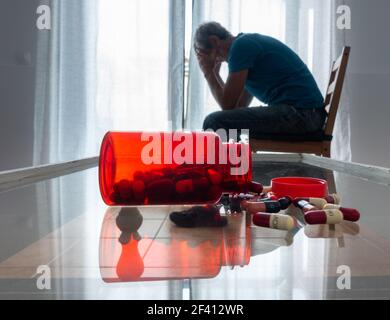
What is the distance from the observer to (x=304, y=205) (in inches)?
20.4

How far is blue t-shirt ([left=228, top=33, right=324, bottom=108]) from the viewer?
5.67ft

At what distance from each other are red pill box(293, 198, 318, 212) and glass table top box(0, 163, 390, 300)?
45mm

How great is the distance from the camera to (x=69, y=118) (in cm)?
230

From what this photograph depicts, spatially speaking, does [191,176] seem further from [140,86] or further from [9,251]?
[140,86]

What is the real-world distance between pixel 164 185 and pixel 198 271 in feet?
0.58

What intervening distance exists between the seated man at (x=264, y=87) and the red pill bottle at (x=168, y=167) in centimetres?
117

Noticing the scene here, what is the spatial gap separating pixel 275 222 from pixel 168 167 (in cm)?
14

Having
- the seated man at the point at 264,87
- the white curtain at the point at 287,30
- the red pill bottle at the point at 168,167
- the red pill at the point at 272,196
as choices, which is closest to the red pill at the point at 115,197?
the red pill bottle at the point at 168,167

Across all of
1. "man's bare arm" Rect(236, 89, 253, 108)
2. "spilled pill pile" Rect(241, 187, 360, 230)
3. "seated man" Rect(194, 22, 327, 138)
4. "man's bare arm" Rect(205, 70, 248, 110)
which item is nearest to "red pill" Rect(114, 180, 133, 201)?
"spilled pill pile" Rect(241, 187, 360, 230)

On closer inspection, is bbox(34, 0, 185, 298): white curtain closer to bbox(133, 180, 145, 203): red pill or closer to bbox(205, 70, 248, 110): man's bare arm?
bbox(205, 70, 248, 110): man's bare arm

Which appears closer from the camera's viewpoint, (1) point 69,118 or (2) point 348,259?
(2) point 348,259

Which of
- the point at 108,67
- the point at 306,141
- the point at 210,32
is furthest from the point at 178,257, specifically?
the point at 108,67
